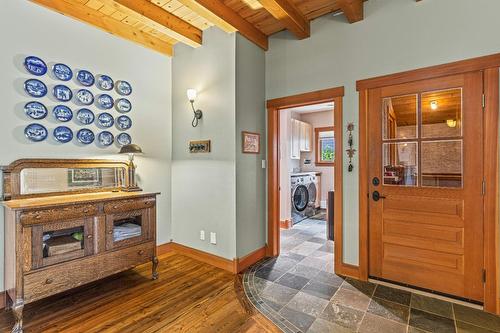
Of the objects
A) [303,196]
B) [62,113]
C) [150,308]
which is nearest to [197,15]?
[62,113]

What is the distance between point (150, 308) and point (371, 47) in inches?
128

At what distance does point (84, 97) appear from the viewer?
266cm

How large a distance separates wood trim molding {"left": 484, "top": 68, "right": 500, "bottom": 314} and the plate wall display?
11.7ft

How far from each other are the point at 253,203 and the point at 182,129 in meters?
→ 1.40

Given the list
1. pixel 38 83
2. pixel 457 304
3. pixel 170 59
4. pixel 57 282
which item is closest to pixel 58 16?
pixel 38 83

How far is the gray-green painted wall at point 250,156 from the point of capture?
2.92m

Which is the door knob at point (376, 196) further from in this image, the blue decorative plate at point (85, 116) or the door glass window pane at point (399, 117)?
the blue decorative plate at point (85, 116)

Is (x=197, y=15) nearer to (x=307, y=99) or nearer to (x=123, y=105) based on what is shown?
(x=123, y=105)

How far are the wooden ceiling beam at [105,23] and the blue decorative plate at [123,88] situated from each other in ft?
1.82

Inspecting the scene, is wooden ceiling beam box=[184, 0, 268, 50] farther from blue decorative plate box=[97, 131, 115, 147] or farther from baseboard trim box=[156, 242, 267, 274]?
baseboard trim box=[156, 242, 267, 274]

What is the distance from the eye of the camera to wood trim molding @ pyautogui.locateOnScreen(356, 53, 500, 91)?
6.72ft

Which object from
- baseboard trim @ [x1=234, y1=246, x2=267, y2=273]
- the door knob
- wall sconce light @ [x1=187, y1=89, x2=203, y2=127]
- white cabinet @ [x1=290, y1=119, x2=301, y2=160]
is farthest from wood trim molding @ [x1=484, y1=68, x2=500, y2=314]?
white cabinet @ [x1=290, y1=119, x2=301, y2=160]

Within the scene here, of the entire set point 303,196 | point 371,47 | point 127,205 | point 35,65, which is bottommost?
point 303,196

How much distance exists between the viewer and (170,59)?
3529mm
